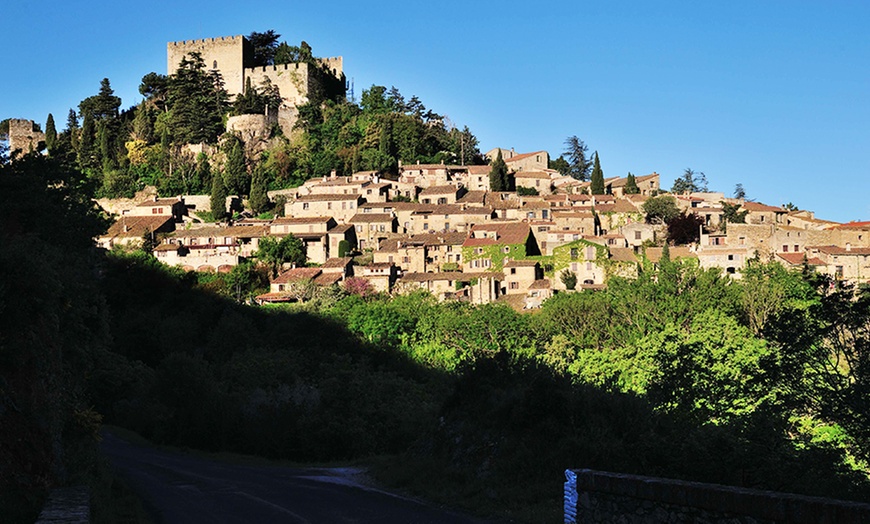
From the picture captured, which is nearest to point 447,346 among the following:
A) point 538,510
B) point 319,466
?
point 319,466

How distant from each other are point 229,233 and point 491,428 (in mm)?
54801

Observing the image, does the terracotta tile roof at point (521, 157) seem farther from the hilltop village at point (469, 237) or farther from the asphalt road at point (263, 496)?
the asphalt road at point (263, 496)

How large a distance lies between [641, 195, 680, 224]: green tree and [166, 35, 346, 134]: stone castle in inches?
1449

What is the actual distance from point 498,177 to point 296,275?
919 inches

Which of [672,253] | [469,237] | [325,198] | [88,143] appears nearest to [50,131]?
[88,143]

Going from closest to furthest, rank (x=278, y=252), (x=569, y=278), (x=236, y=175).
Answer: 1. (x=569, y=278)
2. (x=278, y=252)
3. (x=236, y=175)

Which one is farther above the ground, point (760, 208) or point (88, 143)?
point (88, 143)

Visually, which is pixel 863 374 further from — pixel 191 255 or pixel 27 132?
pixel 27 132

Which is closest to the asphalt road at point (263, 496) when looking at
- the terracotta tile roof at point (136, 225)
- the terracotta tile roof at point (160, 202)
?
the terracotta tile roof at point (136, 225)

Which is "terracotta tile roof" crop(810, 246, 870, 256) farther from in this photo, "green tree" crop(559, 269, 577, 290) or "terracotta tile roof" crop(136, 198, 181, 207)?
"terracotta tile roof" crop(136, 198, 181, 207)

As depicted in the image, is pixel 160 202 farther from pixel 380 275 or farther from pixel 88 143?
pixel 380 275

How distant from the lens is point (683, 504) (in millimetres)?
8750

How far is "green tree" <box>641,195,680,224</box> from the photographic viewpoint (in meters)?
75.8

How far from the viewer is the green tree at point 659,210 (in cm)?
7581
